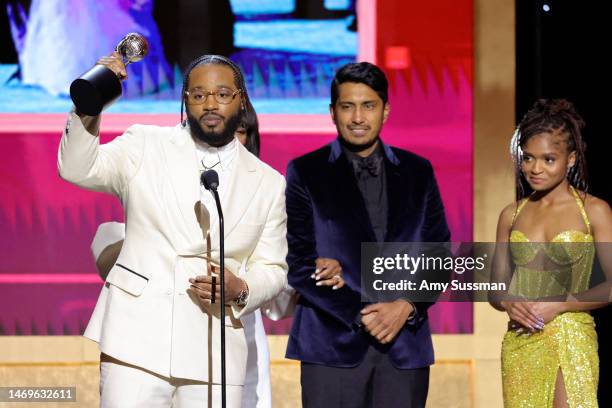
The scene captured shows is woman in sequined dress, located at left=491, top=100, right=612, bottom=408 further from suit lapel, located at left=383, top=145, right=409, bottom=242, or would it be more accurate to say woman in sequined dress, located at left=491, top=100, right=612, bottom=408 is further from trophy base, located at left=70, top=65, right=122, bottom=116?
trophy base, located at left=70, top=65, right=122, bottom=116

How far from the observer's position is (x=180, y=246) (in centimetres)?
335

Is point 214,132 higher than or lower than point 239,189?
higher

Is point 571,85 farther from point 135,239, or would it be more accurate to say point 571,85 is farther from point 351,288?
point 135,239

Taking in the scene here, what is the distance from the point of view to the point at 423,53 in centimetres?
595

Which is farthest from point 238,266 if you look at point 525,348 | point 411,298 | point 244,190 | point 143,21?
point 143,21

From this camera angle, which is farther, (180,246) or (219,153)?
(219,153)

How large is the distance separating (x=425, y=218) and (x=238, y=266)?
929 millimetres

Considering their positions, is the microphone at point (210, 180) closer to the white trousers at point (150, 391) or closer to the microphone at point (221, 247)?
the microphone at point (221, 247)

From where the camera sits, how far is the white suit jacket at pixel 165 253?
328 cm

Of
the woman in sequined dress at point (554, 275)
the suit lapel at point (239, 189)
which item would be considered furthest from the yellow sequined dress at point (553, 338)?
the suit lapel at point (239, 189)

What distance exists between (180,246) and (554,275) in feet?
A: 5.33

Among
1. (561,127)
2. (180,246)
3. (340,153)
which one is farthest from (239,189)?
(561,127)

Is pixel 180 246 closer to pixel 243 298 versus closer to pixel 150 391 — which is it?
pixel 243 298

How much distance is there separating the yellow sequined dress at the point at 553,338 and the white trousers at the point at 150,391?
1294mm
